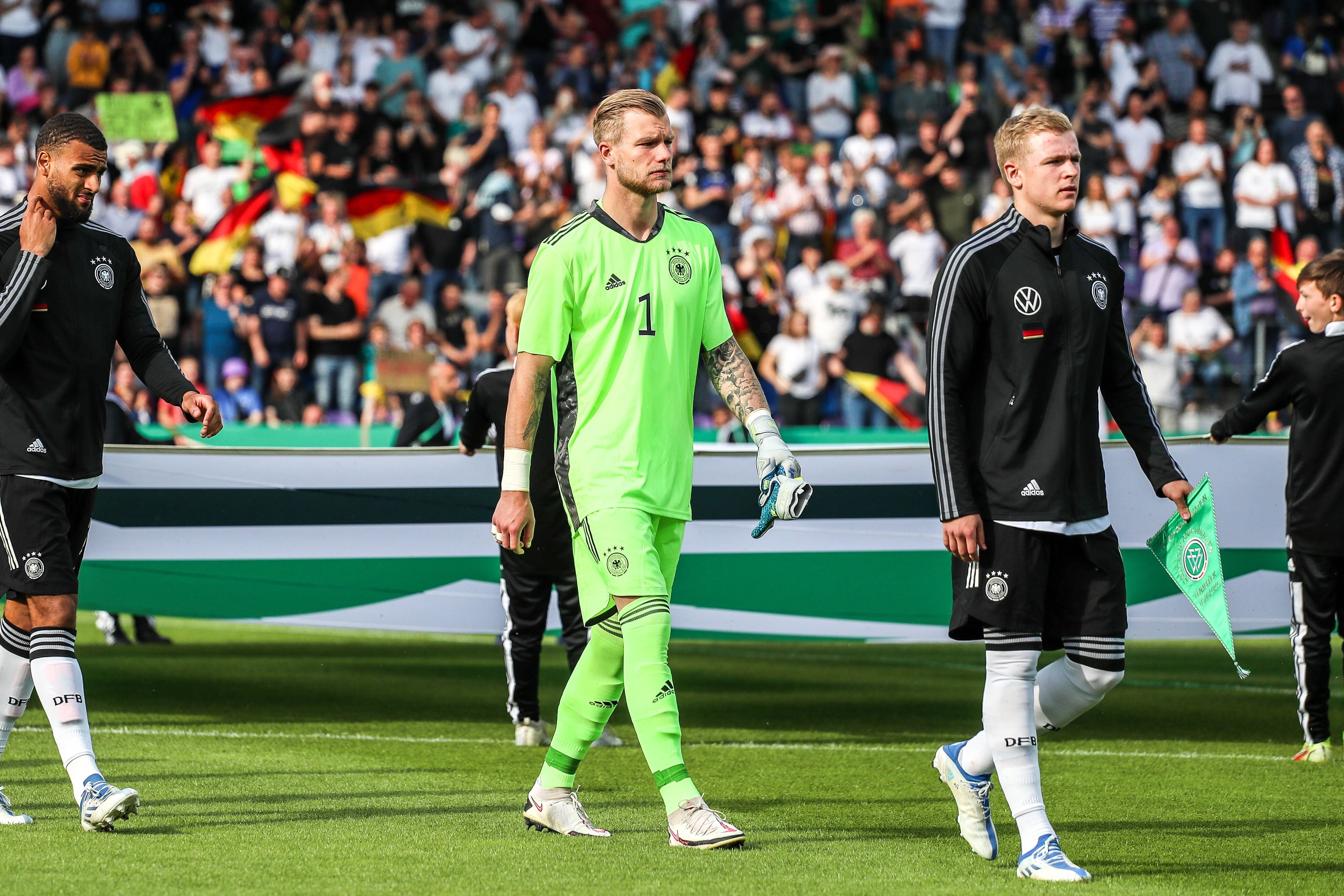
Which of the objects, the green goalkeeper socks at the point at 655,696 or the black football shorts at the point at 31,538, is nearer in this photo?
the green goalkeeper socks at the point at 655,696

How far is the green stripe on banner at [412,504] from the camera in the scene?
8.61m

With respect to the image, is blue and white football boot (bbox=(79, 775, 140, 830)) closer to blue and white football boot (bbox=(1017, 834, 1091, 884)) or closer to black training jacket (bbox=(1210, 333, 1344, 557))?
blue and white football boot (bbox=(1017, 834, 1091, 884))

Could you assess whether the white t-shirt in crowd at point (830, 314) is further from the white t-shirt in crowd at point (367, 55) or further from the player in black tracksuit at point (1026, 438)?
the player in black tracksuit at point (1026, 438)

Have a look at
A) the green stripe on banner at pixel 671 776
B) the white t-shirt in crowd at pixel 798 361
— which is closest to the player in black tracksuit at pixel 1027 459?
the green stripe on banner at pixel 671 776

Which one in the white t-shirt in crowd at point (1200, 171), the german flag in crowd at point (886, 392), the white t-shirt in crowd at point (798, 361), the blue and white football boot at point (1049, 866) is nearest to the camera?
the blue and white football boot at point (1049, 866)

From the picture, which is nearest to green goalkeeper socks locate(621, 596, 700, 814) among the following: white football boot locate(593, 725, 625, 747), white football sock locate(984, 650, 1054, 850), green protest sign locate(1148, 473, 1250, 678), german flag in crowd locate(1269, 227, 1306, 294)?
white football sock locate(984, 650, 1054, 850)

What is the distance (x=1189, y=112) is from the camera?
2152 centimetres

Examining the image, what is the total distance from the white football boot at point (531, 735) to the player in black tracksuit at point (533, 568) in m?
0.02

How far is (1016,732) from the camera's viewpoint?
491 centimetres

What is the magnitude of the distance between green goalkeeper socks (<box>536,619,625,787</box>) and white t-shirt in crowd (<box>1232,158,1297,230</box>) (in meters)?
15.9

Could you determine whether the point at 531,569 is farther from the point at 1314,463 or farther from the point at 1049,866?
the point at 1049,866

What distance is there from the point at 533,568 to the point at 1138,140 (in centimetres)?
1469

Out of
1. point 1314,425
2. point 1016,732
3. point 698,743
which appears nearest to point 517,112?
point 698,743

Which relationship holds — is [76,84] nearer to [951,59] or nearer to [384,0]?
[384,0]
